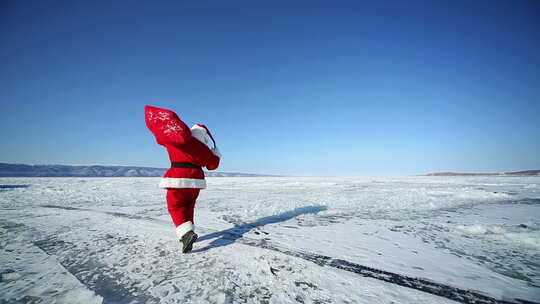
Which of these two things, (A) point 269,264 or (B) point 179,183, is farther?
(B) point 179,183

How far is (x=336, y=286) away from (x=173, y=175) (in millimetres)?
1401

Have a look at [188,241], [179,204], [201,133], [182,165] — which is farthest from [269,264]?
[201,133]

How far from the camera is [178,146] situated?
164cm

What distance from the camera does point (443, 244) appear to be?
1.83m

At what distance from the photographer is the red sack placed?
1602mm

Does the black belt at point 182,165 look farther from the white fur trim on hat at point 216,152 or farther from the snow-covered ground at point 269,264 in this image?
the snow-covered ground at point 269,264

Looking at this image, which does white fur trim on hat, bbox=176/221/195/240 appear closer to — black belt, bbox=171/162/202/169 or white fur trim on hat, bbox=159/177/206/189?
white fur trim on hat, bbox=159/177/206/189

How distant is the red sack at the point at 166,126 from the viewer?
63.1 inches

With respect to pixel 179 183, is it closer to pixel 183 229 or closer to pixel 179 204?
pixel 179 204

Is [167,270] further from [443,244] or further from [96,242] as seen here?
[443,244]

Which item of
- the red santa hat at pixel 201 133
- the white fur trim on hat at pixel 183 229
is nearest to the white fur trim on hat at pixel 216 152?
the red santa hat at pixel 201 133

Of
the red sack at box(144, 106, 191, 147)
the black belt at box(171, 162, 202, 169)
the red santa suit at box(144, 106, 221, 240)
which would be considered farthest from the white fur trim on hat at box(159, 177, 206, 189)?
the red sack at box(144, 106, 191, 147)

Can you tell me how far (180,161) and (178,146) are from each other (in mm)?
175

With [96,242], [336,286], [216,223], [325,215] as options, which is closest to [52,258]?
[96,242]
